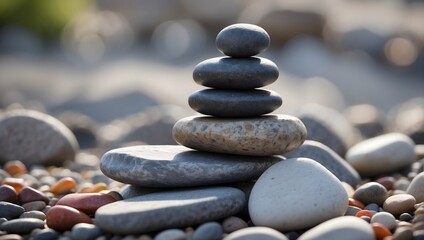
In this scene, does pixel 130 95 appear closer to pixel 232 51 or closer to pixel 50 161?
pixel 50 161

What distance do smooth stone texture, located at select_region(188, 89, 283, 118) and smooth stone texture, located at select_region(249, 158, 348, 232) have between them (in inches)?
18.1

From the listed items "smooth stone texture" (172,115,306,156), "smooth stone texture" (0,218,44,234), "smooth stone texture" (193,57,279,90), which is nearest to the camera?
"smooth stone texture" (0,218,44,234)

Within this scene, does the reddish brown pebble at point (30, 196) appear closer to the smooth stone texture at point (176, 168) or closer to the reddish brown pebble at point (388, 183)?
the smooth stone texture at point (176, 168)

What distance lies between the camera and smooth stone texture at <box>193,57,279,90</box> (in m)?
4.25

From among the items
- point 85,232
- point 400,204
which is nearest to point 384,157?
point 400,204

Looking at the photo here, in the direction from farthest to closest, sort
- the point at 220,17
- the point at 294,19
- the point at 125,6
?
the point at 125,6
the point at 220,17
the point at 294,19

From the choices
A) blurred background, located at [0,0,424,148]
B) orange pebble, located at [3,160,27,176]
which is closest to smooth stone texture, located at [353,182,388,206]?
orange pebble, located at [3,160,27,176]

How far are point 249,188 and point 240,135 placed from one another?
447 mm

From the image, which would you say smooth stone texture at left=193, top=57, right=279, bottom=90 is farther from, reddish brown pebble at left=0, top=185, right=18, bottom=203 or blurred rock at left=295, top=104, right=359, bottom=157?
blurred rock at left=295, top=104, right=359, bottom=157

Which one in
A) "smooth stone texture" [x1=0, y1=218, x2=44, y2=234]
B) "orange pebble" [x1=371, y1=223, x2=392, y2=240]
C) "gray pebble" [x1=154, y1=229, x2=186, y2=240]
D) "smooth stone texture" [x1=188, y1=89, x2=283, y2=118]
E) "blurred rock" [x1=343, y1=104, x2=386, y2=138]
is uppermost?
"smooth stone texture" [x1=188, y1=89, x2=283, y2=118]

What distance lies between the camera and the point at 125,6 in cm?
2611

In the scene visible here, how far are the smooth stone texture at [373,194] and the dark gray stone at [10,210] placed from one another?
2.39m

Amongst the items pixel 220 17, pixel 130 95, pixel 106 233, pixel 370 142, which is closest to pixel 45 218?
pixel 106 233

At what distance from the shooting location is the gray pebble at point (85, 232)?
3709 mm
